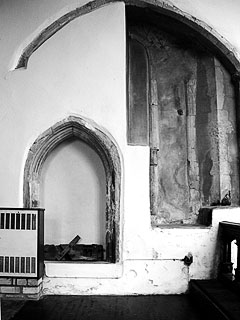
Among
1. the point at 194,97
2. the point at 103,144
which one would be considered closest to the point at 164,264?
the point at 103,144

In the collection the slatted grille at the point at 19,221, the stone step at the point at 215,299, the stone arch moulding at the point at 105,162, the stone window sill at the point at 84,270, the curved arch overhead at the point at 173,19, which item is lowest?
the stone step at the point at 215,299

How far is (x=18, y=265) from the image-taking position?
477cm

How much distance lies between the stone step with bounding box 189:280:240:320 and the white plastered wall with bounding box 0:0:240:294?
30 centimetres

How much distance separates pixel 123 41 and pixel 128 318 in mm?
3280

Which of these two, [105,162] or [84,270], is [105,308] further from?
[105,162]

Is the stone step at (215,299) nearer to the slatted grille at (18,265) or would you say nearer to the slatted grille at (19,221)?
the slatted grille at (18,265)

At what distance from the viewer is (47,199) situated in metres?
5.59

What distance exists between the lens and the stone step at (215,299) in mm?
3561

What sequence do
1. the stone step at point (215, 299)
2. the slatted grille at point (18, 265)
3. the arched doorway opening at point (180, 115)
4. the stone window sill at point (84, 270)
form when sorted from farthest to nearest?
the arched doorway opening at point (180, 115) → the stone window sill at point (84, 270) → the slatted grille at point (18, 265) → the stone step at point (215, 299)

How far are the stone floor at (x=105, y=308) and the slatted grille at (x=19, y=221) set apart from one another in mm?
810

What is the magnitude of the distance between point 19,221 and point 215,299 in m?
2.28

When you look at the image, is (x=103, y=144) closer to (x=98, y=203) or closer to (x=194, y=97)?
(x=98, y=203)

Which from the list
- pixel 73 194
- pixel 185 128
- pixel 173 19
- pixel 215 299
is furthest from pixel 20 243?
pixel 173 19

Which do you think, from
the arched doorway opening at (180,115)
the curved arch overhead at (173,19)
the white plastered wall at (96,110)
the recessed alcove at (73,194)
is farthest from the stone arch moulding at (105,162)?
the curved arch overhead at (173,19)
